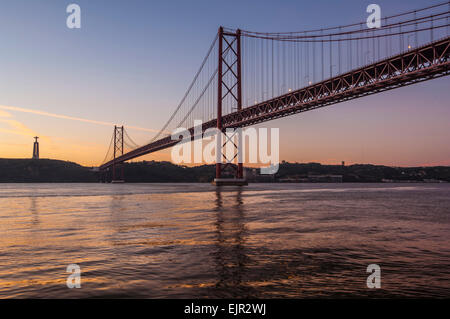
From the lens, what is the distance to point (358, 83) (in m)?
39.5

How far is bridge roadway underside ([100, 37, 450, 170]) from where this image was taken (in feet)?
104

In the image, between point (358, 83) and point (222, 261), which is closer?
point (222, 261)

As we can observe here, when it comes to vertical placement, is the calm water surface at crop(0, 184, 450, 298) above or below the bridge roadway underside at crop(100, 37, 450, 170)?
below

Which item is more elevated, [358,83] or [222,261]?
[358,83]

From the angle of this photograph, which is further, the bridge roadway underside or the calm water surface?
the bridge roadway underside

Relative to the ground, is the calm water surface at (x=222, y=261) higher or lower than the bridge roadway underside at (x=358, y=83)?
lower

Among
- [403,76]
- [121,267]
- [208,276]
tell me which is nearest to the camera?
[208,276]

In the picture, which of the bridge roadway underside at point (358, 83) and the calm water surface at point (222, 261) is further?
the bridge roadway underside at point (358, 83)

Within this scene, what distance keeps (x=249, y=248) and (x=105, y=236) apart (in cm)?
421

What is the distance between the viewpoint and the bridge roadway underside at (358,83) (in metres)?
31.5
